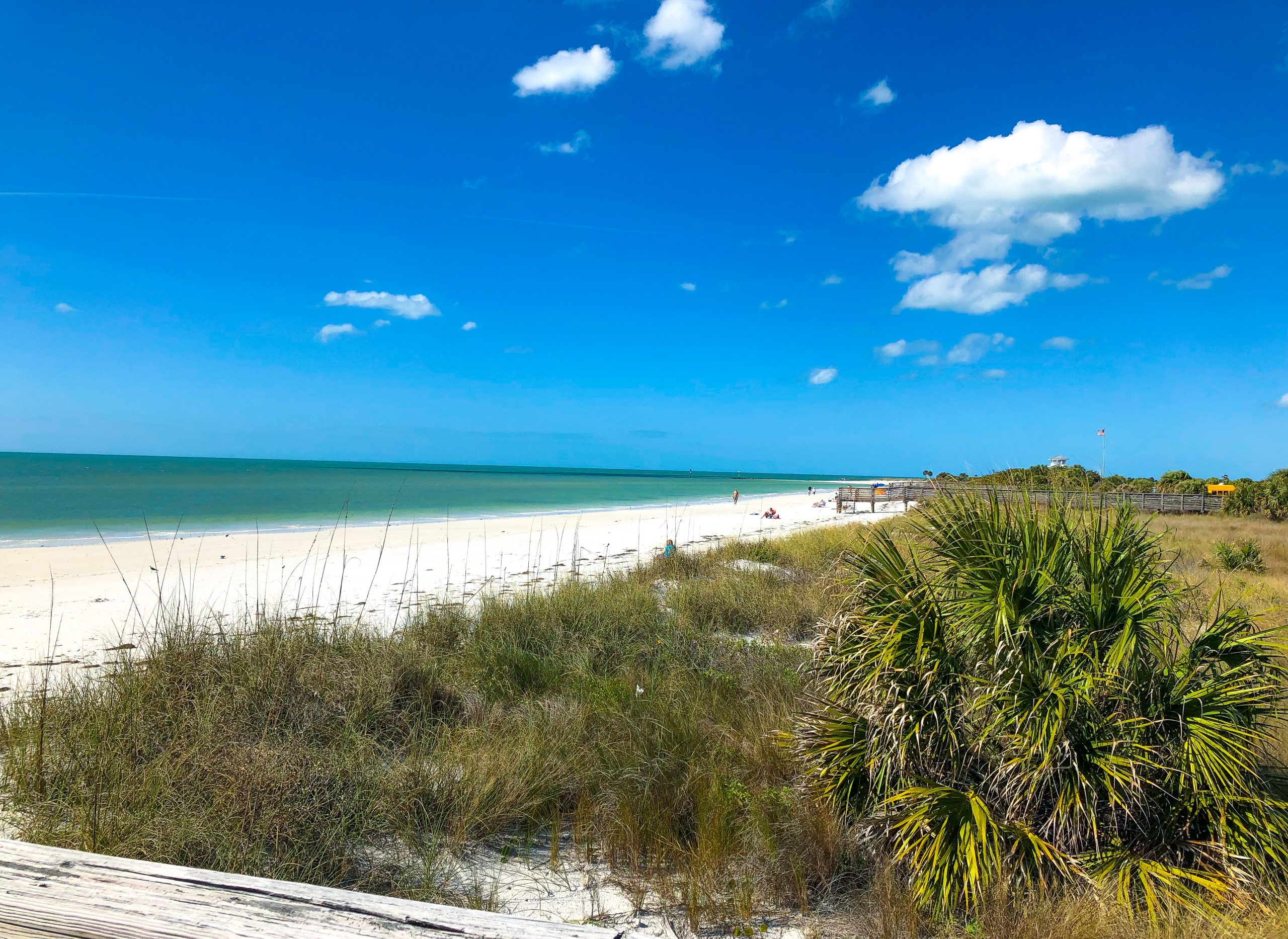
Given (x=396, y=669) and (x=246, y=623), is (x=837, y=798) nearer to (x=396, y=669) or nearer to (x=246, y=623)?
(x=396, y=669)

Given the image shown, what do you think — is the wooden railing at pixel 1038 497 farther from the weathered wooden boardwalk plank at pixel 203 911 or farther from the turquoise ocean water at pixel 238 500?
the turquoise ocean water at pixel 238 500

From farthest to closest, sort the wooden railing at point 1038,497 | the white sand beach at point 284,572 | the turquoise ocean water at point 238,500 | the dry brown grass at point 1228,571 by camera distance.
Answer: the turquoise ocean water at point 238,500
the dry brown grass at point 1228,571
the white sand beach at point 284,572
the wooden railing at point 1038,497

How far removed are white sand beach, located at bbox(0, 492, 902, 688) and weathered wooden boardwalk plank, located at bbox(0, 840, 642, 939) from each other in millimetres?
4497

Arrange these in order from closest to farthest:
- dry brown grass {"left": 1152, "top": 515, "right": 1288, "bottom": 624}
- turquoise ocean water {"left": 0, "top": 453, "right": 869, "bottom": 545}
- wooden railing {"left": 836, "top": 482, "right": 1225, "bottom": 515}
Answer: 1. wooden railing {"left": 836, "top": 482, "right": 1225, "bottom": 515}
2. dry brown grass {"left": 1152, "top": 515, "right": 1288, "bottom": 624}
3. turquoise ocean water {"left": 0, "top": 453, "right": 869, "bottom": 545}

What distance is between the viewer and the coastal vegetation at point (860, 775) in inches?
129

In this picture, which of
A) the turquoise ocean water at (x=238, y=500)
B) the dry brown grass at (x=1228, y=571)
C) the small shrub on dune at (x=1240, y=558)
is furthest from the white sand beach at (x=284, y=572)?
the small shrub on dune at (x=1240, y=558)

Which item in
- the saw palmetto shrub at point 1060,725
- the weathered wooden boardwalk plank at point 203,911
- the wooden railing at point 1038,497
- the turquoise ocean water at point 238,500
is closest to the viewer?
the weathered wooden boardwalk plank at point 203,911

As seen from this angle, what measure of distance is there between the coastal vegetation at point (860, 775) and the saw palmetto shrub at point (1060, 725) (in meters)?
0.02

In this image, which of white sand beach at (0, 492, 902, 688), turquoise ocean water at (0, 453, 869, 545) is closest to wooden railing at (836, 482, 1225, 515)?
white sand beach at (0, 492, 902, 688)

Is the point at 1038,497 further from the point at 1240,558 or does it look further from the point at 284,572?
the point at 284,572

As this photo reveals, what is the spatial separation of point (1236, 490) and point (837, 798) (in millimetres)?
34989

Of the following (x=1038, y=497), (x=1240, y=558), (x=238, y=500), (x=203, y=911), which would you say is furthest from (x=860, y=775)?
(x=238, y=500)

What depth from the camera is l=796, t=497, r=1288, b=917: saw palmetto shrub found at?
10.6 ft

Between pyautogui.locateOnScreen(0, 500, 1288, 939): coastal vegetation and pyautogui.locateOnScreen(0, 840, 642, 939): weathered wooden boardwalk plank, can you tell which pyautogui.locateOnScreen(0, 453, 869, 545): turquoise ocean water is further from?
pyautogui.locateOnScreen(0, 840, 642, 939): weathered wooden boardwalk plank
